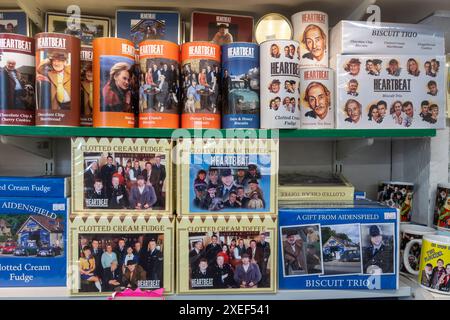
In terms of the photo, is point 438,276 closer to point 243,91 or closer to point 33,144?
point 243,91

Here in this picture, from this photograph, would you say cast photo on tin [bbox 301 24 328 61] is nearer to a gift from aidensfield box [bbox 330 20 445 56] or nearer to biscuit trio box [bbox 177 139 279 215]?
a gift from aidensfield box [bbox 330 20 445 56]

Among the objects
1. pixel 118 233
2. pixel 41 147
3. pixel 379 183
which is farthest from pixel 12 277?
pixel 379 183

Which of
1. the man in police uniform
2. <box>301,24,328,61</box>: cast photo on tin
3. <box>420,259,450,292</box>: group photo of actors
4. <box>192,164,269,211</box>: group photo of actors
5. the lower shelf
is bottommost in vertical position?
the lower shelf

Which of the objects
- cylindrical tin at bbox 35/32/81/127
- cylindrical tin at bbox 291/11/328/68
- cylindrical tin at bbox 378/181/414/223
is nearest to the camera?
cylindrical tin at bbox 35/32/81/127

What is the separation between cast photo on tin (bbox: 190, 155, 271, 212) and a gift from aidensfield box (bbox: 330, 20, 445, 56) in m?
0.43

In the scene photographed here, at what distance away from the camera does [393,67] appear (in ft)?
3.26

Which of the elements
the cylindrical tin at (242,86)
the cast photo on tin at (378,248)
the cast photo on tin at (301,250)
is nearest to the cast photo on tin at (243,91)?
the cylindrical tin at (242,86)

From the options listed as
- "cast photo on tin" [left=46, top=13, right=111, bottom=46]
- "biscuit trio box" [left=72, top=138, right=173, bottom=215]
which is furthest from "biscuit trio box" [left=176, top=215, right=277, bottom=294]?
"cast photo on tin" [left=46, top=13, right=111, bottom=46]

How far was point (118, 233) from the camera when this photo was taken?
2.99 feet

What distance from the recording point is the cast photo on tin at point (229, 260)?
3.04ft

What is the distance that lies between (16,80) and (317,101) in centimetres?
85

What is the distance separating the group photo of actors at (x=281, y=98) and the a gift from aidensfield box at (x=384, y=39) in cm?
22

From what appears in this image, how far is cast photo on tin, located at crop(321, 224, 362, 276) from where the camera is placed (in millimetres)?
959

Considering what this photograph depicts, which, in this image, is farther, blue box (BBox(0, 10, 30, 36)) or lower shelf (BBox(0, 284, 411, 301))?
blue box (BBox(0, 10, 30, 36))
